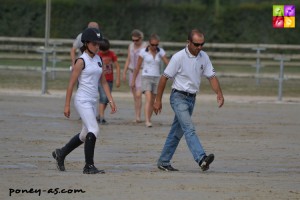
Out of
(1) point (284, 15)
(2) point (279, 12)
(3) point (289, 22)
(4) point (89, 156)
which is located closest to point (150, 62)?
(4) point (89, 156)

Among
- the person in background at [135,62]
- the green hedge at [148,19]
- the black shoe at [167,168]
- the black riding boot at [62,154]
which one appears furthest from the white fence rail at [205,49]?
the black riding boot at [62,154]

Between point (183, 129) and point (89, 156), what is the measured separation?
1.23 m

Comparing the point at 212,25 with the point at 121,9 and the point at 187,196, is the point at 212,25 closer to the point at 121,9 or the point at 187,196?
the point at 121,9

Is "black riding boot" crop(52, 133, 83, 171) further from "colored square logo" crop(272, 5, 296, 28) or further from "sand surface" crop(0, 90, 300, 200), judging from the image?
"colored square logo" crop(272, 5, 296, 28)

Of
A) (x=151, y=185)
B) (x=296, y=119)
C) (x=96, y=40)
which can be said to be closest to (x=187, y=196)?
(x=151, y=185)

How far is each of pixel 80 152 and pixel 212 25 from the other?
3042cm

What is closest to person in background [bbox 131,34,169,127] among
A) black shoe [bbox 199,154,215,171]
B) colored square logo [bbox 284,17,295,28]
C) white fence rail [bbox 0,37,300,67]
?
black shoe [bbox 199,154,215,171]

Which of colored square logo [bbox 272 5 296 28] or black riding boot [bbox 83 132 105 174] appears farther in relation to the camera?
colored square logo [bbox 272 5 296 28]

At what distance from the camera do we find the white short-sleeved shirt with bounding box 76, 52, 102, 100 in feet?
38.5

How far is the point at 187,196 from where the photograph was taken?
32.2 ft

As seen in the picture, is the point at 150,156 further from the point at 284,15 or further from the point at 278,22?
the point at 278,22

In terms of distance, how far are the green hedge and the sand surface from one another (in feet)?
66.6

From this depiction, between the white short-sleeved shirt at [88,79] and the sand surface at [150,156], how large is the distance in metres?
0.92

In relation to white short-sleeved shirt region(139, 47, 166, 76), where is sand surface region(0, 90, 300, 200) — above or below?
below
